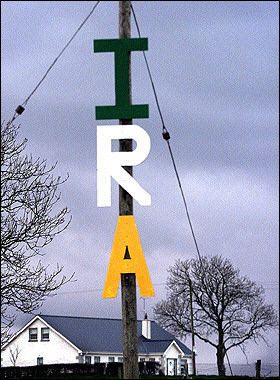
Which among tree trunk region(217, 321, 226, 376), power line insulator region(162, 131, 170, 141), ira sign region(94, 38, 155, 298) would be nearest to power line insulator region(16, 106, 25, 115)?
ira sign region(94, 38, 155, 298)

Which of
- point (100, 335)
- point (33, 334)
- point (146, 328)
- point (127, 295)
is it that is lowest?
point (100, 335)

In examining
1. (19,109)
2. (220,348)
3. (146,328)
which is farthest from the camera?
(146,328)

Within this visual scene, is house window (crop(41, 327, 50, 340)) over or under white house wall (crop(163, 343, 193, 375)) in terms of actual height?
over

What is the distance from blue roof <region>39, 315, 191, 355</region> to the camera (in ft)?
183

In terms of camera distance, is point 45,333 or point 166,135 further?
point 45,333

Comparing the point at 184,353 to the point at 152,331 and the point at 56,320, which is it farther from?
the point at 56,320

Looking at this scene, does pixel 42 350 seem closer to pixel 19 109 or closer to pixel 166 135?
pixel 19 109

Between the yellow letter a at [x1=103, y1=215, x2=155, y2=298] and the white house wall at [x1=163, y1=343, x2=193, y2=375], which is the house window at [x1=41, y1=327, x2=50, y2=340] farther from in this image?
the yellow letter a at [x1=103, y1=215, x2=155, y2=298]

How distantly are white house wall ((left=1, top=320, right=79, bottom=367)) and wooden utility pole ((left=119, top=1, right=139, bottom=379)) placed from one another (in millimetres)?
42503

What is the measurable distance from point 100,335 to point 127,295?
1804 inches

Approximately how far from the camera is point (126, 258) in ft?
45.6

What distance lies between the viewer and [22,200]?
2230 centimetres

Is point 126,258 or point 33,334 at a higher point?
point 126,258

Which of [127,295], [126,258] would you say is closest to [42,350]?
[126,258]
